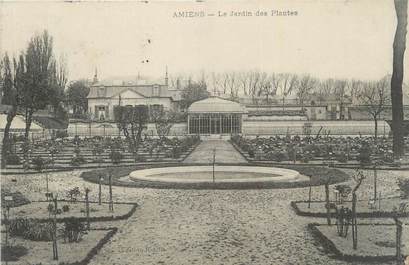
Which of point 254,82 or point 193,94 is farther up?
point 254,82

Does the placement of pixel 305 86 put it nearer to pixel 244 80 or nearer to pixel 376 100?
pixel 244 80

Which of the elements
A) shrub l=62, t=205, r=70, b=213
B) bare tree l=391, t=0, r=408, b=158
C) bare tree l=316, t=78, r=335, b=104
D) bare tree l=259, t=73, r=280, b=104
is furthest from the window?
shrub l=62, t=205, r=70, b=213

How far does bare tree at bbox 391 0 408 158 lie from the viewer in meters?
11.3

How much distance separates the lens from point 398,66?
13.9 m

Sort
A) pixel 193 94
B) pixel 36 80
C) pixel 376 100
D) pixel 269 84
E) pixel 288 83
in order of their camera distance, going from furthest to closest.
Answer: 1. pixel 288 83
2. pixel 269 84
3. pixel 193 94
4. pixel 376 100
5. pixel 36 80

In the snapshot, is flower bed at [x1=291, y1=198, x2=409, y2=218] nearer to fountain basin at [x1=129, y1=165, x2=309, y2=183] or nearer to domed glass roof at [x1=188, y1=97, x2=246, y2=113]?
fountain basin at [x1=129, y1=165, x2=309, y2=183]

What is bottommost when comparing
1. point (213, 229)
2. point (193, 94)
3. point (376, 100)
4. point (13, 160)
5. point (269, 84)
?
point (213, 229)

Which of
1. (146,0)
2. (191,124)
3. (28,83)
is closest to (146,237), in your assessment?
(146,0)

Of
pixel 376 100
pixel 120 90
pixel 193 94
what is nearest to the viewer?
pixel 376 100

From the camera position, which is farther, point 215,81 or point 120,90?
point 215,81

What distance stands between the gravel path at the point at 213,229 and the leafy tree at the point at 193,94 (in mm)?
56863

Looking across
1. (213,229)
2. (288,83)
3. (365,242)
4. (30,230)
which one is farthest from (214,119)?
(288,83)

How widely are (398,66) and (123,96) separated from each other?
47.1 m

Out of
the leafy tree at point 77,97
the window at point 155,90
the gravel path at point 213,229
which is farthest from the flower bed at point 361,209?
the leafy tree at point 77,97
